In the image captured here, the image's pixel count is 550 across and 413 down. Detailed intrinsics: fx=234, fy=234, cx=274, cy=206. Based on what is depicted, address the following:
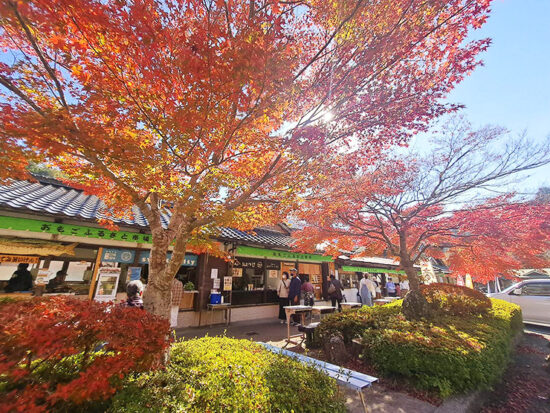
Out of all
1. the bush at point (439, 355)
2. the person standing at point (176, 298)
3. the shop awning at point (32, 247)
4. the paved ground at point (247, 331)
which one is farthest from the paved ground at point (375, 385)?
the shop awning at point (32, 247)

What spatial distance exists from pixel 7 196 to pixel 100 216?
204 centimetres

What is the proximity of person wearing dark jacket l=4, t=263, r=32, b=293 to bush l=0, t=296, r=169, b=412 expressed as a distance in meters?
5.45

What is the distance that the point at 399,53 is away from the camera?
4.08 metres

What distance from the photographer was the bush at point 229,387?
7.64 feet

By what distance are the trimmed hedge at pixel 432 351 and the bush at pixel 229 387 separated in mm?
1969

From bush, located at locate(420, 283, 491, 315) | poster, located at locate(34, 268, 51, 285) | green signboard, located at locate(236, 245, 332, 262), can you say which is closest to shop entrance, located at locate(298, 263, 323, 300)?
green signboard, located at locate(236, 245, 332, 262)

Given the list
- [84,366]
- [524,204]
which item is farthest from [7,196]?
[524,204]

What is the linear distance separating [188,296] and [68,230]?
4.33 m

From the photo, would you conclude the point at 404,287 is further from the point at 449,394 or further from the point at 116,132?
the point at 116,132

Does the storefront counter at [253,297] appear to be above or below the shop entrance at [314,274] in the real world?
below

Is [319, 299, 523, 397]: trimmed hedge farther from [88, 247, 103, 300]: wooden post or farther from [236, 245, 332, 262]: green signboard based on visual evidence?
[88, 247, 103, 300]: wooden post

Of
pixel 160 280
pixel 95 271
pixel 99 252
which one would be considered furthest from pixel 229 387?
pixel 99 252

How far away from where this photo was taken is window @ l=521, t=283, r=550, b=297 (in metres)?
10.7

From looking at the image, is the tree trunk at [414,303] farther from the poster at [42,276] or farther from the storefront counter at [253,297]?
the poster at [42,276]
